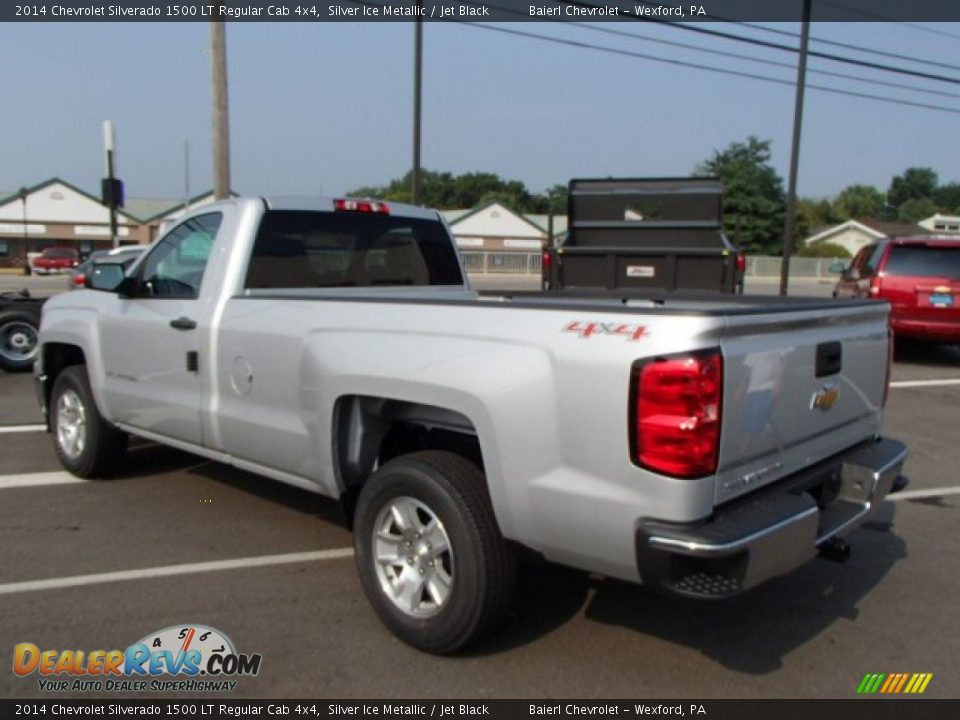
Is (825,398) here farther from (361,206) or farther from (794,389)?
(361,206)

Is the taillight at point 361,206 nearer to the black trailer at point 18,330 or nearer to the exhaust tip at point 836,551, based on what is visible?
the exhaust tip at point 836,551

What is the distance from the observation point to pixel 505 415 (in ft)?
9.75

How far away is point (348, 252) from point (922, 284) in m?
8.89

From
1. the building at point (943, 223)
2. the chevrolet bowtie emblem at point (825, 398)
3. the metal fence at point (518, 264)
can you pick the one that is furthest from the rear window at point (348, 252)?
the building at point (943, 223)

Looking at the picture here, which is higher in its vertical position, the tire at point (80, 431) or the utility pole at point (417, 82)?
the utility pole at point (417, 82)

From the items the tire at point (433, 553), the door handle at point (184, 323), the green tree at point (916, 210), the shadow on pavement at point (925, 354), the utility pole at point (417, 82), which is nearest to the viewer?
the tire at point (433, 553)

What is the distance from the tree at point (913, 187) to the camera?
162 metres

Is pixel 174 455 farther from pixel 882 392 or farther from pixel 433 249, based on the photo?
pixel 882 392

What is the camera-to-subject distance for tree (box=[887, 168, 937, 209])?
162m

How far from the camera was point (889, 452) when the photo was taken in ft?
12.4

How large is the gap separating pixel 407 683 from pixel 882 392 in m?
2.56

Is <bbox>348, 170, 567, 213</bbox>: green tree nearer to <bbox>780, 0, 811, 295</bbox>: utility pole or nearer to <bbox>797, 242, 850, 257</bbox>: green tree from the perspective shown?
<bbox>797, 242, 850, 257</bbox>: green tree

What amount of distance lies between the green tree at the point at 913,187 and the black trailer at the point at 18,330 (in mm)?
174315

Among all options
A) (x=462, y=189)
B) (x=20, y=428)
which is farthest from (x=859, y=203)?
(x=20, y=428)
